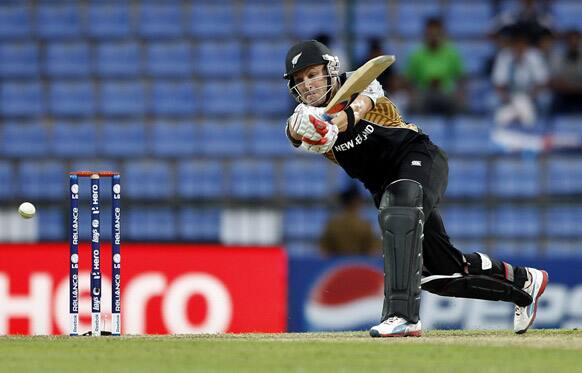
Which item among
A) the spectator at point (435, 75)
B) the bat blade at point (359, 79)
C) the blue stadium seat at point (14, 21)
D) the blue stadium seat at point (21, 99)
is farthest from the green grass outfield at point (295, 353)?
the blue stadium seat at point (14, 21)

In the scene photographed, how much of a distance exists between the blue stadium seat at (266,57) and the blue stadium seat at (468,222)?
7.68 feet

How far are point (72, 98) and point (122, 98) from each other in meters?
0.47

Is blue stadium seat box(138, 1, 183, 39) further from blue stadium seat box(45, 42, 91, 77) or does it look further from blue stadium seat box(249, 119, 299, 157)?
blue stadium seat box(249, 119, 299, 157)

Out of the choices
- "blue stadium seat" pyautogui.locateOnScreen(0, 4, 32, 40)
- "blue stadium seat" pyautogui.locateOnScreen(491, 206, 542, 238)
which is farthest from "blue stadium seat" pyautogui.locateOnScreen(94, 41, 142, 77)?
"blue stadium seat" pyautogui.locateOnScreen(491, 206, 542, 238)

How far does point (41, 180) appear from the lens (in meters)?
11.9

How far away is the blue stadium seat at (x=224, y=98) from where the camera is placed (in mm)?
12594

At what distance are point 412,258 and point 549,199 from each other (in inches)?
216

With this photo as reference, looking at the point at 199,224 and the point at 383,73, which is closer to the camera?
the point at 199,224

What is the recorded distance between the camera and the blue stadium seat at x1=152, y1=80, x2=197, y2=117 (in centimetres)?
1262

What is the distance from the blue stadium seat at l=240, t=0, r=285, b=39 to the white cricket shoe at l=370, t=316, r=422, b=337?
710cm

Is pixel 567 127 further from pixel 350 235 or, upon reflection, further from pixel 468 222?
pixel 350 235

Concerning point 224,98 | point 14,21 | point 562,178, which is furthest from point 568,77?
point 14,21

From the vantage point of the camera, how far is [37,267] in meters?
10.2

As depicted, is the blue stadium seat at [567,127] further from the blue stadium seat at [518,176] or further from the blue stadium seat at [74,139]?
the blue stadium seat at [74,139]
